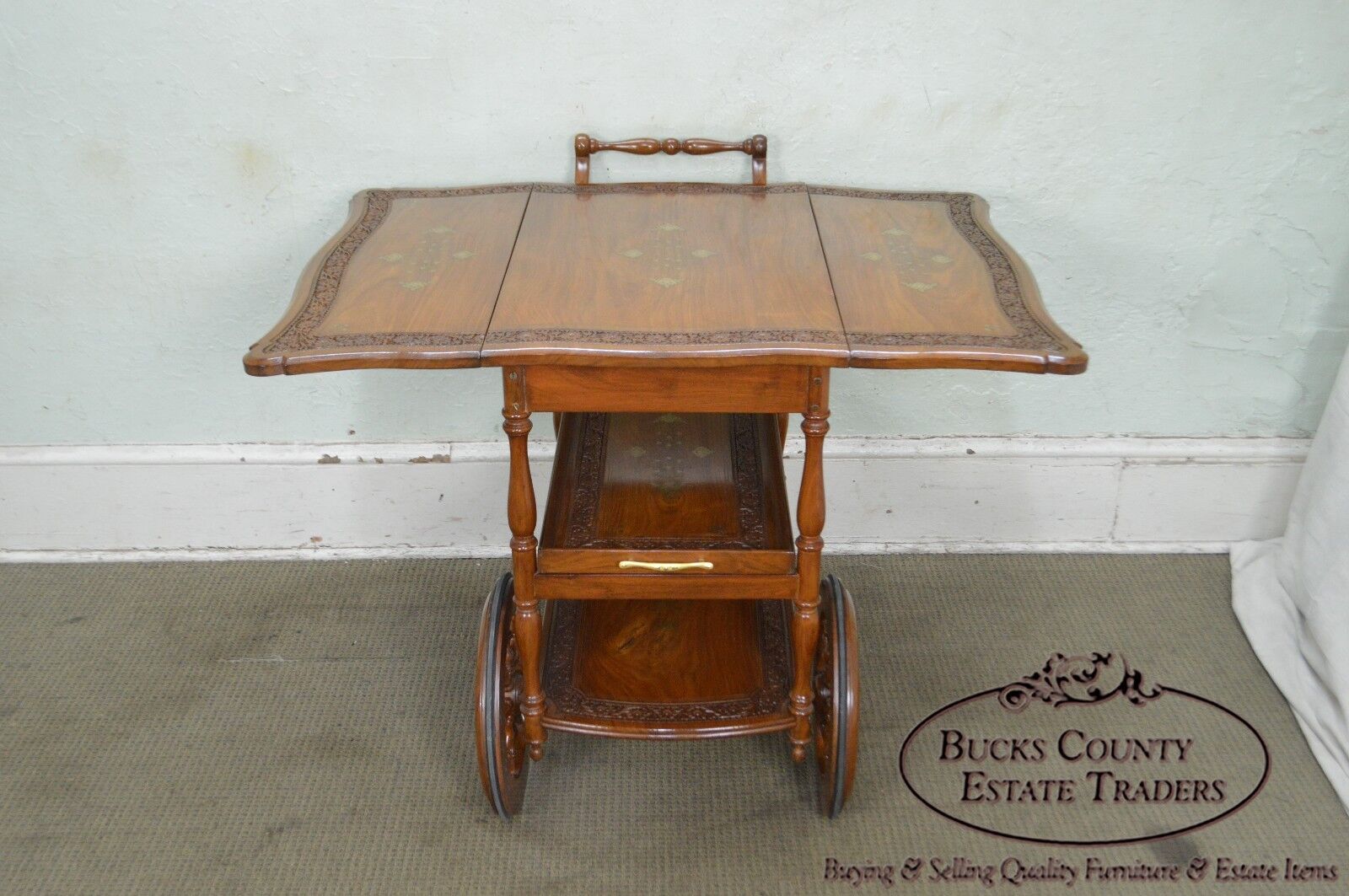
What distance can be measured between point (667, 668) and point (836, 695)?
0.29 metres

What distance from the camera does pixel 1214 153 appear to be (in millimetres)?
2170

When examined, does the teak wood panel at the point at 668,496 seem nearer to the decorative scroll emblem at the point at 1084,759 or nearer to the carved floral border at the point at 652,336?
the carved floral border at the point at 652,336

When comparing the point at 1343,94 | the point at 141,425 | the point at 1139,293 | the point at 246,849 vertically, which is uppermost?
the point at 1343,94

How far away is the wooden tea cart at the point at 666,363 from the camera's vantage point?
4.98ft

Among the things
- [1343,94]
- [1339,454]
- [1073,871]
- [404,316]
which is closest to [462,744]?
[404,316]

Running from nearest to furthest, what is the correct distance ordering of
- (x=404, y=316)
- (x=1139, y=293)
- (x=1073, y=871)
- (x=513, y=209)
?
(x=404, y=316), (x=1073, y=871), (x=513, y=209), (x=1139, y=293)

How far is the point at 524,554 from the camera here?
66.3 inches

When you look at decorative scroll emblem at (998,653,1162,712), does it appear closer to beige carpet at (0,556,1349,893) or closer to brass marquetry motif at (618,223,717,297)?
beige carpet at (0,556,1349,893)

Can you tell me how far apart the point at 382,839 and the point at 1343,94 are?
2.11 m

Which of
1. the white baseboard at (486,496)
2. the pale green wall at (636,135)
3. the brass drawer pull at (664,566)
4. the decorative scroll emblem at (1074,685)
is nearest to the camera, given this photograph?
the brass drawer pull at (664,566)

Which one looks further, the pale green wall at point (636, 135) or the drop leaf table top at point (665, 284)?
the pale green wall at point (636, 135)

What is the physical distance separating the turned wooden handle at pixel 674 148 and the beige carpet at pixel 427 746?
869 millimetres

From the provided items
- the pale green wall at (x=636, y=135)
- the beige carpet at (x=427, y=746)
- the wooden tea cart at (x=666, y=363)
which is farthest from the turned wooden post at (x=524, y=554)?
the pale green wall at (x=636, y=135)

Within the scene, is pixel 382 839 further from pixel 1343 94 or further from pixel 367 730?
pixel 1343 94
